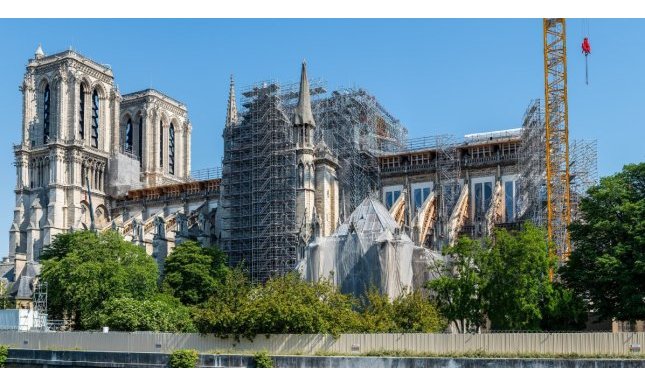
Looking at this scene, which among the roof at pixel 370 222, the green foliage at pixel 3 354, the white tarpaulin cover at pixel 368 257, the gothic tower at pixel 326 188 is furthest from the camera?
the gothic tower at pixel 326 188

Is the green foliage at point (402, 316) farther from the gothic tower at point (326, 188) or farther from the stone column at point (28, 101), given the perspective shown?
the stone column at point (28, 101)

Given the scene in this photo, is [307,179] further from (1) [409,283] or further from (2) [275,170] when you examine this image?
(1) [409,283]

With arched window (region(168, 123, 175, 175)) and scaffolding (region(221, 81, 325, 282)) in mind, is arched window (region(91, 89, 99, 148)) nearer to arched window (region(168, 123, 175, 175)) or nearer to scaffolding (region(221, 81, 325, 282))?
arched window (region(168, 123, 175, 175))

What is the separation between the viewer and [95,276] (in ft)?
174

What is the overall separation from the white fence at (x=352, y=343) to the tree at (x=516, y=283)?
6342 mm

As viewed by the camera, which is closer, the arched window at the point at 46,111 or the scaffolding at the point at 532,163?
the scaffolding at the point at 532,163

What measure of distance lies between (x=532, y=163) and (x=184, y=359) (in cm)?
3641

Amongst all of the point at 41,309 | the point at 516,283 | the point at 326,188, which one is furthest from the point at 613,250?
the point at 41,309

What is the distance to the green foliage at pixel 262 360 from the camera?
1366 inches

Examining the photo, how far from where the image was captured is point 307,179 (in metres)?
62.0

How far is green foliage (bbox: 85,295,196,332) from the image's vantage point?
44.2m

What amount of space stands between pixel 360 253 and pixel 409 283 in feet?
10.7

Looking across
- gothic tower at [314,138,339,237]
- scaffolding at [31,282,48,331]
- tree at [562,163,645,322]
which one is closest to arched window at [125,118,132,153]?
scaffolding at [31,282,48,331]

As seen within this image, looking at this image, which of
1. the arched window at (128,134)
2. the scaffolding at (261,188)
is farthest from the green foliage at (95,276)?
the arched window at (128,134)
